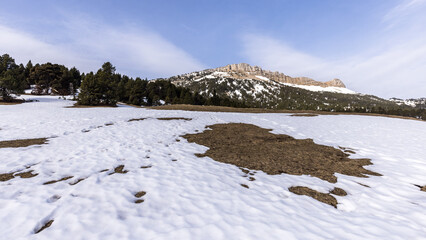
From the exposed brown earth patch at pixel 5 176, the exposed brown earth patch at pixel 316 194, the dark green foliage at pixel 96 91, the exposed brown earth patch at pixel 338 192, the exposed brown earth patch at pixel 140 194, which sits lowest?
the exposed brown earth patch at pixel 5 176

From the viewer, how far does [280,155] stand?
10.0 meters

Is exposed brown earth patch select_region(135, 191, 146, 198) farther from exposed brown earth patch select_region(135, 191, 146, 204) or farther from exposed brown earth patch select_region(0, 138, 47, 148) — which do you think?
exposed brown earth patch select_region(0, 138, 47, 148)

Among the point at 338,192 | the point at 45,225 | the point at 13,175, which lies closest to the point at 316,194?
the point at 338,192

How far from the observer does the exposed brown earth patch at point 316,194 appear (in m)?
5.64

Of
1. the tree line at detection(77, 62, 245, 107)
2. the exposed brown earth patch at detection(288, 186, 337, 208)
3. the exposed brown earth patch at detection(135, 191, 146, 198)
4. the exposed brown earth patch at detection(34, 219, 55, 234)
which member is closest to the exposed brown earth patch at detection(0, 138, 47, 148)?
the exposed brown earth patch at detection(34, 219, 55, 234)

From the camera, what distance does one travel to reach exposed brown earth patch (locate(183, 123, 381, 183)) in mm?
8148

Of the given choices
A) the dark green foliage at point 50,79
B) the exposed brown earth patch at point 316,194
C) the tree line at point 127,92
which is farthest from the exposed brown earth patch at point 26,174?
the dark green foliage at point 50,79

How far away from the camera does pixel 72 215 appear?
13.9ft

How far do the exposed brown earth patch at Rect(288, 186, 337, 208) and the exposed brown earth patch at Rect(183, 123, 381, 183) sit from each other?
4.55 feet

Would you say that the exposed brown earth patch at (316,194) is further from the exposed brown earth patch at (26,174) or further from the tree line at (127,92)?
the tree line at (127,92)

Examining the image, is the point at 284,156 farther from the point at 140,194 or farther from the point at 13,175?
the point at 13,175

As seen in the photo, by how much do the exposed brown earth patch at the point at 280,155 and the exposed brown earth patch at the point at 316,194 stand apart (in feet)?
4.55

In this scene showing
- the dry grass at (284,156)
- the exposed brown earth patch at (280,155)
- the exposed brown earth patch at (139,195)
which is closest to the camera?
the exposed brown earth patch at (139,195)

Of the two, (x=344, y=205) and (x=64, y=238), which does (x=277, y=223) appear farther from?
(x=64, y=238)
